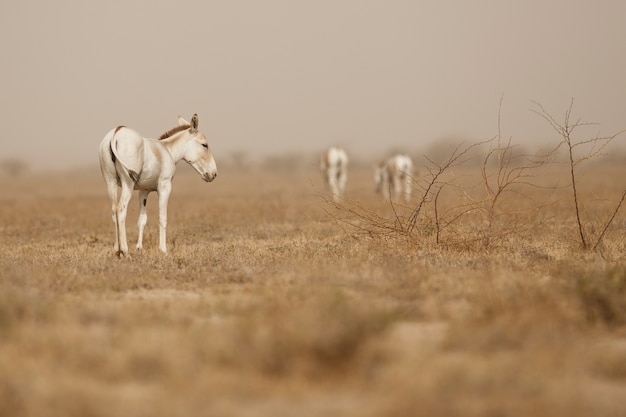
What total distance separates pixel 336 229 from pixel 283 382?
951 centimetres

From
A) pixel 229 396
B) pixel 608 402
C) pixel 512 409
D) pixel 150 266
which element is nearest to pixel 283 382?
pixel 229 396

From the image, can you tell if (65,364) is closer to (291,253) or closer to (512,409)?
(512,409)

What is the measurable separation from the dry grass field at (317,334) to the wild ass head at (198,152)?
2.11 meters

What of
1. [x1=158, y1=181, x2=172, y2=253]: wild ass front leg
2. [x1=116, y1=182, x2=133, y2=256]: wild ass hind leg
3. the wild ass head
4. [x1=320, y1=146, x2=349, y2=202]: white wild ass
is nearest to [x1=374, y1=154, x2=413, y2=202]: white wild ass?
[x1=320, y1=146, x2=349, y2=202]: white wild ass

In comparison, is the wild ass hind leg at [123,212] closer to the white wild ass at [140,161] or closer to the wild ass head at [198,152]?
the white wild ass at [140,161]

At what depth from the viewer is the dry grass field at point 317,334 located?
3807mm

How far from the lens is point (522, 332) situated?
5.08 metres

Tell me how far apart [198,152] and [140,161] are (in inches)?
63.1

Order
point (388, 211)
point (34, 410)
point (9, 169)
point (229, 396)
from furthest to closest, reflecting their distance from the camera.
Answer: point (9, 169), point (388, 211), point (229, 396), point (34, 410)

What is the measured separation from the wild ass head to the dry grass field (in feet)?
6.92

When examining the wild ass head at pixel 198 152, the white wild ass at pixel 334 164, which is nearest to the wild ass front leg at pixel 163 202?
the wild ass head at pixel 198 152

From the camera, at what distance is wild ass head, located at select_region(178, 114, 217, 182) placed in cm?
1094

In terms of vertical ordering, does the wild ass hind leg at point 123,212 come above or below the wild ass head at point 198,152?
below

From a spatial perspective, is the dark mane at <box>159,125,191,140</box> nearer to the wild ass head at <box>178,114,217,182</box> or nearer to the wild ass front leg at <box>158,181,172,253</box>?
the wild ass head at <box>178,114,217,182</box>
